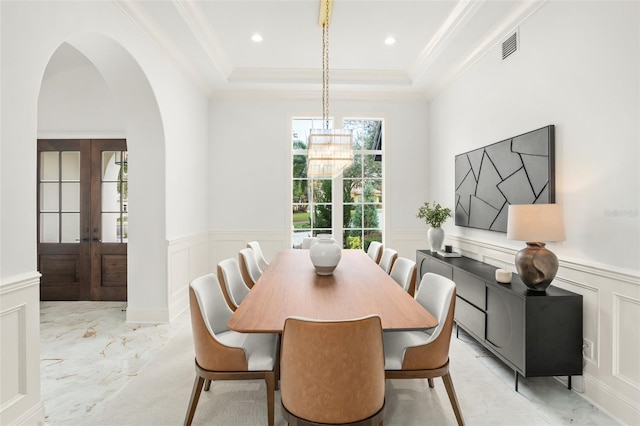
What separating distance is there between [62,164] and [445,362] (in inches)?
195

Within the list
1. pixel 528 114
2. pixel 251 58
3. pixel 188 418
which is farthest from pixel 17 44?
pixel 528 114

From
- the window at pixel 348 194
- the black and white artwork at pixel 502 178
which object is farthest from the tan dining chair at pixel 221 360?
the window at pixel 348 194

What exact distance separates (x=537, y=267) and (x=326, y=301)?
4.97 ft

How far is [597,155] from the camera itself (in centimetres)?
230

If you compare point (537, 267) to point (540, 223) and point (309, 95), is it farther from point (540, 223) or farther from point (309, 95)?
point (309, 95)

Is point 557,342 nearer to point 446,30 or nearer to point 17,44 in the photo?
point 446,30

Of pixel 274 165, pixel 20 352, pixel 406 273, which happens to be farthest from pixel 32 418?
pixel 274 165

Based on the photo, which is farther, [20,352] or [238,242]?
[238,242]

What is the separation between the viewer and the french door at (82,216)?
14.4 ft

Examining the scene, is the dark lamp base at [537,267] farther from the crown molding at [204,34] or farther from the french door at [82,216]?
the french door at [82,216]

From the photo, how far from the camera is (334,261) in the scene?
8.91 ft

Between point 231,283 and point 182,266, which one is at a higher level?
point 231,283

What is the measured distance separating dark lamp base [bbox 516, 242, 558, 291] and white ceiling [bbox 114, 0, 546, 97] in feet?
6.86

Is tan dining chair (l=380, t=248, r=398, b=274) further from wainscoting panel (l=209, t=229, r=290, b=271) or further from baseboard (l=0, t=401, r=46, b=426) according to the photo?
baseboard (l=0, t=401, r=46, b=426)
